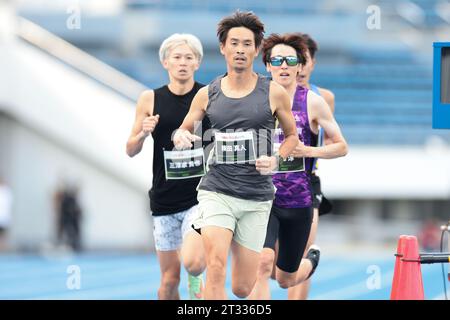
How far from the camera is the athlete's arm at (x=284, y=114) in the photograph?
7223mm

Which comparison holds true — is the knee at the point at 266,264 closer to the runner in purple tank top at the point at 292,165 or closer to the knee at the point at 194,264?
the runner in purple tank top at the point at 292,165

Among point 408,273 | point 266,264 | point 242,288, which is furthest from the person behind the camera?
point 266,264

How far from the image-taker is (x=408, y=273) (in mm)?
7871

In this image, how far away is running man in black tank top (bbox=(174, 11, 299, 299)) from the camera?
23.3 feet

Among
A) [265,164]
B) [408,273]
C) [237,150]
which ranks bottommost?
[408,273]

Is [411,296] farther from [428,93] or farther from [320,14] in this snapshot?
[320,14]

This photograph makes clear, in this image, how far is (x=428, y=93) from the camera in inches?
1227

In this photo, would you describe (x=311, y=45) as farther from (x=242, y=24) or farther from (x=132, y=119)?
(x=132, y=119)

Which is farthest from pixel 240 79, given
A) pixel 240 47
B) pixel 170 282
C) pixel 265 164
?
pixel 170 282

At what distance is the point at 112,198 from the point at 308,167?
1573cm


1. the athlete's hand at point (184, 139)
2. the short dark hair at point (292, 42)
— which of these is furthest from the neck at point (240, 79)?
the short dark hair at point (292, 42)

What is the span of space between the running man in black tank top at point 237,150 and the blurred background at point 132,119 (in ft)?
26.1

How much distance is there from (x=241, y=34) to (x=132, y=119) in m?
17.3

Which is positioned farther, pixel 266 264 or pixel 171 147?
pixel 171 147
